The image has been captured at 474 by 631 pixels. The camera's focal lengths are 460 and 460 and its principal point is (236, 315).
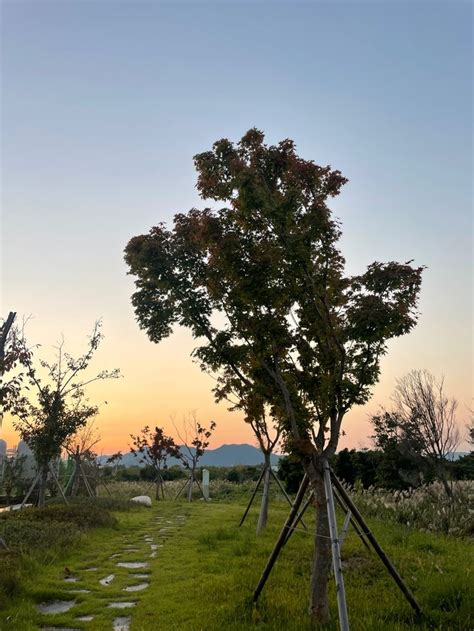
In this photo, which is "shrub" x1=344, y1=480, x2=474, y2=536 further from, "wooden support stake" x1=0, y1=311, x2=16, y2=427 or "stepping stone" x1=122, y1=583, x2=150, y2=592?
"wooden support stake" x1=0, y1=311, x2=16, y2=427

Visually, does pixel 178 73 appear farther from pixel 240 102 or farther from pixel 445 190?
pixel 445 190

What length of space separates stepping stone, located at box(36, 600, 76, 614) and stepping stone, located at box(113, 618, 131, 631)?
0.90m

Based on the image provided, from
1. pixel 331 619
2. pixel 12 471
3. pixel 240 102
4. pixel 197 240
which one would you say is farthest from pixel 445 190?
pixel 12 471

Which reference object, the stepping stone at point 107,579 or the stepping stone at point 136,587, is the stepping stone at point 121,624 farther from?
the stepping stone at point 107,579

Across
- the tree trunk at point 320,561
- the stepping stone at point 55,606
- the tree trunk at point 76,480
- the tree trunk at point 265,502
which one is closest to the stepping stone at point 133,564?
the stepping stone at point 55,606

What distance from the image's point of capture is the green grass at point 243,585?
518 centimetres

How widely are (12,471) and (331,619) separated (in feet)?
65.2

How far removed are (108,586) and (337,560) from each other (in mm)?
4124

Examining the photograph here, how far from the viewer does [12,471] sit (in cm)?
2109

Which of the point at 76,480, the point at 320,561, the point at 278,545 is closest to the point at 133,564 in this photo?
the point at 278,545

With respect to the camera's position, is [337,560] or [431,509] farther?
[431,509]

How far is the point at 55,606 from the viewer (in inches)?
243

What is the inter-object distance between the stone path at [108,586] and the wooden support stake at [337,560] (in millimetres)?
2436

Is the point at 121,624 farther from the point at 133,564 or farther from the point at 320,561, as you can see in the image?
the point at 133,564
